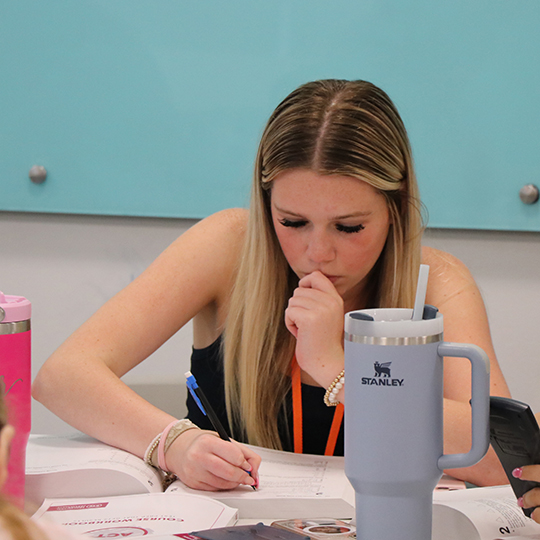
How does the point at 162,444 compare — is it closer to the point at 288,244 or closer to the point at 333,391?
the point at 333,391

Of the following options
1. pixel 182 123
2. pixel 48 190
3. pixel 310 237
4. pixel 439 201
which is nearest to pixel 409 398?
pixel 310 237

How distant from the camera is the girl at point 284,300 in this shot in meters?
0.97

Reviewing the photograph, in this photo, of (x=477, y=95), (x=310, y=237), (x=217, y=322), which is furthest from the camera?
(x=477, y=95)

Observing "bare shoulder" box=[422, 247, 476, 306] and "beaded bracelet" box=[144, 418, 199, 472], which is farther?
"bare shoulder" box=[422, 247, 476, 306]

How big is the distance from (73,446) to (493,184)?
48.7 inches

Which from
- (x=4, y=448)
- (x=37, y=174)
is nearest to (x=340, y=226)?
(x=4, y=448)

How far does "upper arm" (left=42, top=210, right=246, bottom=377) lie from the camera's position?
1131 mm

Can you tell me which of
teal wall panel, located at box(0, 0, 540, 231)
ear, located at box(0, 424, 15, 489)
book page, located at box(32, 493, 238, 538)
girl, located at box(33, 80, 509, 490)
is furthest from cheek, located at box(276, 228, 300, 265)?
ear, located at box(0, 424, 15, 489)

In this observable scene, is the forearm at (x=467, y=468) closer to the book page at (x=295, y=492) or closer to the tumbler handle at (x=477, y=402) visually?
the book page at (x=295, y=492)

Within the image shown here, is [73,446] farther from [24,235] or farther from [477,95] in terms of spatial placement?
[477,95]

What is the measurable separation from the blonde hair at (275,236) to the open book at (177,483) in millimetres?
310

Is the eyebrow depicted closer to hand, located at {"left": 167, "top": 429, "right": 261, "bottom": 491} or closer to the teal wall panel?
hand, located at {"left": 167, "top": 429, "right": 261, "bottom": 491}

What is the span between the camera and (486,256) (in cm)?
177

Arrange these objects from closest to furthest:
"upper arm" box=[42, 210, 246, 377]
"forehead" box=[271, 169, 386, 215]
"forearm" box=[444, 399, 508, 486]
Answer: "forearm" box=[444, 399, 508, 486], "forehead" box=[271, 169, 386, 215], "upper arm" box=[42, 210, 246, 377]
